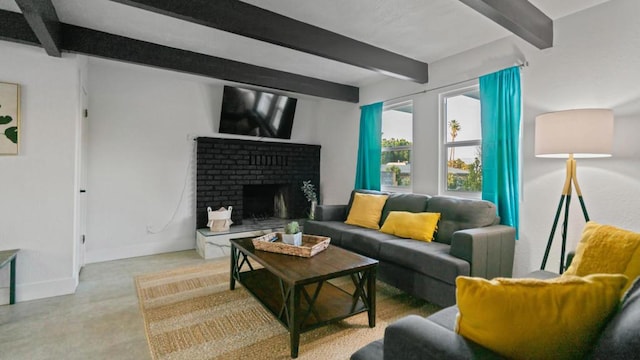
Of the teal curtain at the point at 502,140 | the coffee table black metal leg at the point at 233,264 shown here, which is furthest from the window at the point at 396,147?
the coffee table black metal leg at the point at 233,264

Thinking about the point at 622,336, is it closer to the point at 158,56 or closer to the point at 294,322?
the point at 294,322

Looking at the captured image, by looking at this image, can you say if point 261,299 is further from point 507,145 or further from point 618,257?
point 507,145

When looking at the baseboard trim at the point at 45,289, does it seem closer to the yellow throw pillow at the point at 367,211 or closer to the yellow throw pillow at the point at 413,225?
the yellow throw pillow at the point at 367,211

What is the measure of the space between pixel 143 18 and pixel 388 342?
305 cm

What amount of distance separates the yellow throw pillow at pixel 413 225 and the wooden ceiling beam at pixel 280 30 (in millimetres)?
1579

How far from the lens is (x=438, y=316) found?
138cm

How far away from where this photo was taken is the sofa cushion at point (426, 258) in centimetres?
224

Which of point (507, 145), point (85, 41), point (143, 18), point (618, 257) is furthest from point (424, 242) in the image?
point (85, 41)

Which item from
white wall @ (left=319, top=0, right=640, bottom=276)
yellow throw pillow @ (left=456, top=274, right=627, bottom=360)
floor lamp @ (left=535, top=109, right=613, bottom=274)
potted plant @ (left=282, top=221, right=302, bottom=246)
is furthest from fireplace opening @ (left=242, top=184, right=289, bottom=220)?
yellow throw pillow @ (left=456, top=274, right=627, bottom=360)

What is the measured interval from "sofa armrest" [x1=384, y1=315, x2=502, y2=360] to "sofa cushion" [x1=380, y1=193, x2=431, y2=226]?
2319mm

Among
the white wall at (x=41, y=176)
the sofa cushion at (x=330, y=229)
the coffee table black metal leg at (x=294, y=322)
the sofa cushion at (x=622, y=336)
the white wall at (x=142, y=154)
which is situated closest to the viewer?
the sofa cushion at (x=622, y=336)

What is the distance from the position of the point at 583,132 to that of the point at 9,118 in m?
4.47

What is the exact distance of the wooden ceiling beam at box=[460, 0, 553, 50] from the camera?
77.4 inches

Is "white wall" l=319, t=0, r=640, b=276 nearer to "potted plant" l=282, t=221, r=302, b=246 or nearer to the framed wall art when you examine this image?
"potted plant" l=282, t=221, r=302, b=246
